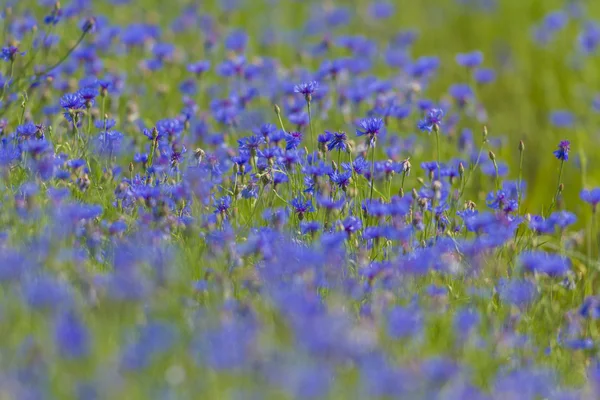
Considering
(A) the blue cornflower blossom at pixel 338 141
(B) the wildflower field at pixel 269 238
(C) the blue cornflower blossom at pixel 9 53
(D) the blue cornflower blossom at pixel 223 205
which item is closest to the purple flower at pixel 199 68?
(B) the wildflower field at pixel 269 238

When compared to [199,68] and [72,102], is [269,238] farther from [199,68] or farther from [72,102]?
[199,68]

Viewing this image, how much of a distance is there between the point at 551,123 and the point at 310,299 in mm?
3220

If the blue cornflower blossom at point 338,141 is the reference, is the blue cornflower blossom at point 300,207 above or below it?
below

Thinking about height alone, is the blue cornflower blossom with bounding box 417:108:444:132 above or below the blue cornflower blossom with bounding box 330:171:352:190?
above

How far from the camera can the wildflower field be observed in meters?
1.85

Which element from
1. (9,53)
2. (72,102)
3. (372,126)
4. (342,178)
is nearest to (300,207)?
(342,178)

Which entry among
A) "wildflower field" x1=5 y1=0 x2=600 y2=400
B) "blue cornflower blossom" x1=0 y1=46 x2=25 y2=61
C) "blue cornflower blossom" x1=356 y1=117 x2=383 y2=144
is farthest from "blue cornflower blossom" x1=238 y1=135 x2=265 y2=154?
"blue cornflower blossom" x1=0 y1=46 x2=25 y2=61

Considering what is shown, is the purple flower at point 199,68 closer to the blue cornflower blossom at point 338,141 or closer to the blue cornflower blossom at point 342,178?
the blue cornflower blossom at point 338,141

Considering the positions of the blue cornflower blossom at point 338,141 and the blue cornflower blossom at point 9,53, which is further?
the blue cornflower blossom at point 9,53

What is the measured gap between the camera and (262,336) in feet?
6.25

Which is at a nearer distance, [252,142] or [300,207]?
[300,207]

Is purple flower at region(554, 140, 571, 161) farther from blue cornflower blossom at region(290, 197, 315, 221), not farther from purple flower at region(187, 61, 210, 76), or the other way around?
purple flower at region(187, 61, 210, 76)

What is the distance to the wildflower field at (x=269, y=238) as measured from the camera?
185 centimetres

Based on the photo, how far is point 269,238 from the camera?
2510mm
